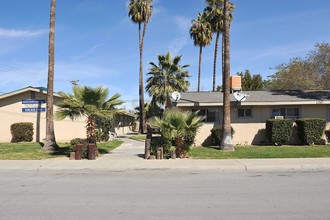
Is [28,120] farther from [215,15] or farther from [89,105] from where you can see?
[215,15]

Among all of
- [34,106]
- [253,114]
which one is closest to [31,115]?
[34,106]

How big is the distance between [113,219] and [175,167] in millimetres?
6762

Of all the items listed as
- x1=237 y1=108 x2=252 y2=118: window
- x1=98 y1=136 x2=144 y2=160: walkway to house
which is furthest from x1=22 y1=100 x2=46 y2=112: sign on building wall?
x1=237 y1=108 x2=252 y2=118: window

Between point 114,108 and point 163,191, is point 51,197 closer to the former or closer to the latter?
point 163,191

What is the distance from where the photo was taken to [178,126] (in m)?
14.7

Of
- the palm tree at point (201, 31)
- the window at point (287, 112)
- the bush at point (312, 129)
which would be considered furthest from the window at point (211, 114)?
the palm tree at point (201, 31)

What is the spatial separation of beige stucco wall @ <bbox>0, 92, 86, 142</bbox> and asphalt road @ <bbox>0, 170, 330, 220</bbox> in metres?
14.3

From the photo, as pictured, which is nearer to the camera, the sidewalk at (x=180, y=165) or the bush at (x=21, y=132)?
the sidewalk at (x=180, y=165)

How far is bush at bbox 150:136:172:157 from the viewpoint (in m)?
15.0

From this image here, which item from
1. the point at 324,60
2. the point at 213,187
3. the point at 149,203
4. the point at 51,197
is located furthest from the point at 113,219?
the point at 324,60

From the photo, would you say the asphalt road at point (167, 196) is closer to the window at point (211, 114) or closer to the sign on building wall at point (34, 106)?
the window at point (211, 114)

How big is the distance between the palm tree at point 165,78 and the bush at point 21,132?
1555 centimetres

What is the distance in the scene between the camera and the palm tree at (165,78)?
37.3 metres

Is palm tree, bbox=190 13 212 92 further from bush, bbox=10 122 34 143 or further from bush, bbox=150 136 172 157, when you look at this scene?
bush, bbox=150 136 172 157
